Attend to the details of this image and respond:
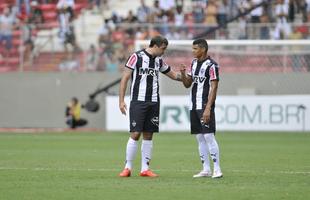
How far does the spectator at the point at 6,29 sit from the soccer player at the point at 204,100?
21.2 metres

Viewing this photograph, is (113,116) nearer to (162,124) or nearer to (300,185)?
(162,124)

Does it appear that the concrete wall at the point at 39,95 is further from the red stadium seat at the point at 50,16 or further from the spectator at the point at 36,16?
the red stadium seat at the point at 50,16

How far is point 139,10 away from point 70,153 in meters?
16.1

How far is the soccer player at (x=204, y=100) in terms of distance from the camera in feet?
45.3

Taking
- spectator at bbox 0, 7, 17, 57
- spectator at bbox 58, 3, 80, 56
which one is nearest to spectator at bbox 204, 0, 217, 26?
spectator at bbox 58, 3, 80, 56

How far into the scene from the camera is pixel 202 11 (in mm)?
34562

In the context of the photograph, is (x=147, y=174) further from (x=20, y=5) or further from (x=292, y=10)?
(x=20, y=5)

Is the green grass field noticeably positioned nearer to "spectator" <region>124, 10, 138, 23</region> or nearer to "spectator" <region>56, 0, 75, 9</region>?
"spectator" <region>124, 10, 138, 23</region>

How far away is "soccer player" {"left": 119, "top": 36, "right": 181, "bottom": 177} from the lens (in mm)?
14234

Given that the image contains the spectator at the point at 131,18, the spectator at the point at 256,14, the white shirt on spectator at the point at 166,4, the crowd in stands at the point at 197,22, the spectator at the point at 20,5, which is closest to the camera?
the crowd in stands at the point at 197,22

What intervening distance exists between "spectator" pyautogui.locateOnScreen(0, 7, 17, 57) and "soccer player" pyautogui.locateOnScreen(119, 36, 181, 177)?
2079cm

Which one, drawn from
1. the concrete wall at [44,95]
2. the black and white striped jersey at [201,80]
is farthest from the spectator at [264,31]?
the black and white striped jersey at [201,80]

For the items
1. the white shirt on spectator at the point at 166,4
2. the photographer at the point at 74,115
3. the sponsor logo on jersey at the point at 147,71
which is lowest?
the photographer at the point at 74,115

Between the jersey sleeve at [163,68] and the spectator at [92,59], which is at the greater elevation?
the jersey sleeve at [163,68]
